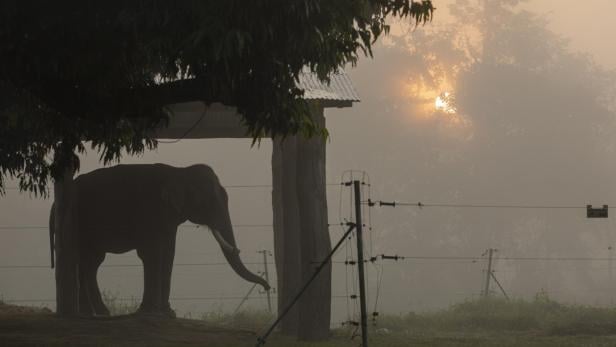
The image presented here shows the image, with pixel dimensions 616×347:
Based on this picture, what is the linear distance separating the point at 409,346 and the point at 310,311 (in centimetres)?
172

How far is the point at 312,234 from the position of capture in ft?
48.5

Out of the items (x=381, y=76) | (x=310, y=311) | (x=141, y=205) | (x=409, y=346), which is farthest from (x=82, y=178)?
(x=381, y=76)

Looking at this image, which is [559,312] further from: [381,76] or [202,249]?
[202,249]

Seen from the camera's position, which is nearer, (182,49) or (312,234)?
(182,49)

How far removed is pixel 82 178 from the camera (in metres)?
18.5

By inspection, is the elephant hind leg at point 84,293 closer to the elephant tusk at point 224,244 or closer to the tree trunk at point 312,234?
the elephant tusk at point 224,244

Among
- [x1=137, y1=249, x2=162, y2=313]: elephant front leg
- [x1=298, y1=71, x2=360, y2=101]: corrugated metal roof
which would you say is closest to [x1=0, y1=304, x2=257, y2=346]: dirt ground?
[x1=137, y1=249, x2=162, y2=313]: elephant front leg

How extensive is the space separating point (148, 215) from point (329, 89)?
433 centimetres

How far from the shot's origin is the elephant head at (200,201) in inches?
710

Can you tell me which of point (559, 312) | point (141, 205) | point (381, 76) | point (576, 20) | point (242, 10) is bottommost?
point (559, 312)

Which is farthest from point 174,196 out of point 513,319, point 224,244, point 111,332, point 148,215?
point 513,319

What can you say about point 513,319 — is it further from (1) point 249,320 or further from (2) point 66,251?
(2) point 66,251

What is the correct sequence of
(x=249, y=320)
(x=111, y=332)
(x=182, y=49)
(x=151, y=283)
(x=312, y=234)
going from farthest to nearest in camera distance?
(x=249, y=320)
(x=151, y=283)
(x=312, y=234)
(x=111, y=332)
(x=182, y=49)

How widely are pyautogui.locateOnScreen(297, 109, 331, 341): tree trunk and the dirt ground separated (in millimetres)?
750
